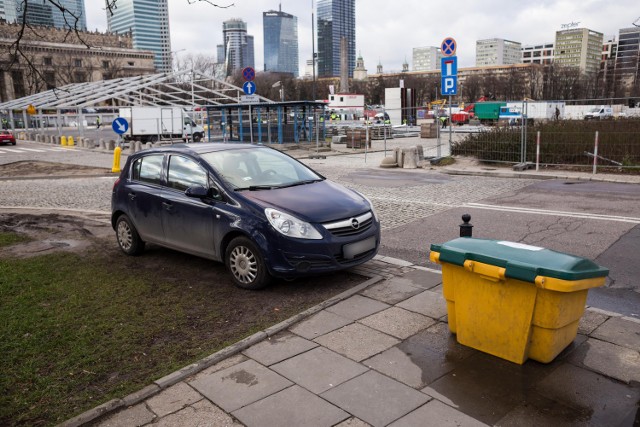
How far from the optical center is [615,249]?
23.8ft

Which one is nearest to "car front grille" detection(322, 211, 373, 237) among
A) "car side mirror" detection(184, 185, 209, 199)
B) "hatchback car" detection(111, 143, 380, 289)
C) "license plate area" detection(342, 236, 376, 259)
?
"hatchback car" detection(111, 143, 380, 289)

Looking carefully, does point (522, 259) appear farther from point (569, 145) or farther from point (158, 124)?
point (158, 124)

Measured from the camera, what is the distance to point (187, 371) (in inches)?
162

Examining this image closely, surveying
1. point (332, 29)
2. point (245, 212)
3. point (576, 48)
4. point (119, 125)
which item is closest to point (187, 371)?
point (245, 212)

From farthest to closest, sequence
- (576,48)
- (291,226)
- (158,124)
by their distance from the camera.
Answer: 1. (576,48)
2. (158,124)
3. (291,226)

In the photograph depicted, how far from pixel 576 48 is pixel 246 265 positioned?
584 ft

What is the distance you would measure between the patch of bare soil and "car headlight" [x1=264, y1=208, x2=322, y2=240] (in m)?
15.5

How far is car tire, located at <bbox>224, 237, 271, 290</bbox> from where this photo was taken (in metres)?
5.75

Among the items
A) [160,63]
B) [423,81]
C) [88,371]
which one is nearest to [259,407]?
[88,371]

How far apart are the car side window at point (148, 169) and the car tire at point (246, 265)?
1688 millimetres

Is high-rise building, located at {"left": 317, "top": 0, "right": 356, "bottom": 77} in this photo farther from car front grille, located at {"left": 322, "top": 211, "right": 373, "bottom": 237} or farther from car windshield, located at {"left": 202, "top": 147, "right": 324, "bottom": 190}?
car front grille, located at {"left": 322, "top": 211, "right": 373, "bottom": 237}

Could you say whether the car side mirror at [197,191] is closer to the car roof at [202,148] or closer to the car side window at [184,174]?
the car side window at [184,174]

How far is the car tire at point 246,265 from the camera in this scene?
5.75 metres

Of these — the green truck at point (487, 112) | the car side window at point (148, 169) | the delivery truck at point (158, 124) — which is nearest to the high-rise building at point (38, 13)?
the car side window at point (148, 169)
